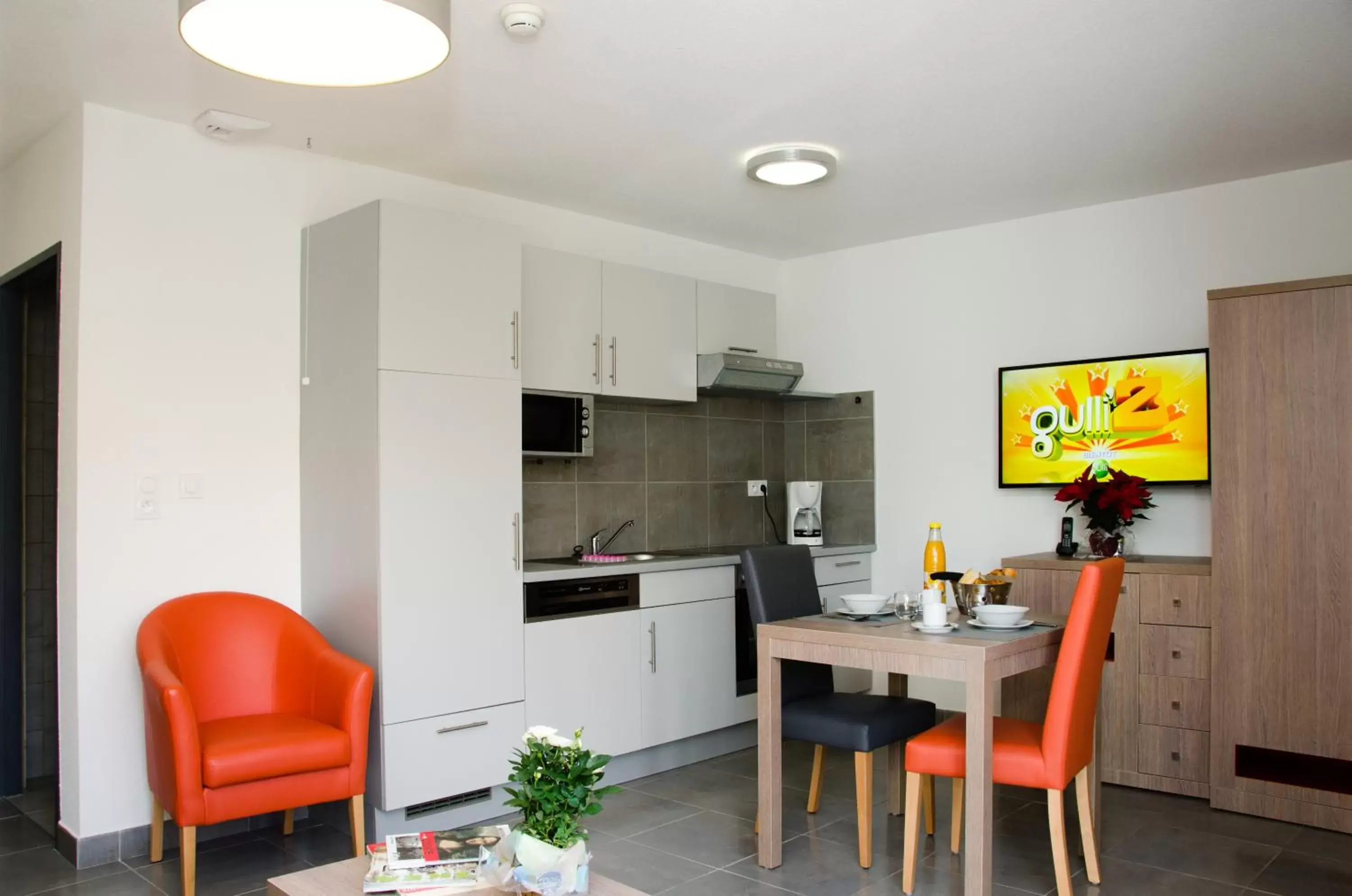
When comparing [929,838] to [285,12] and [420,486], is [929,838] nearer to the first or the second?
[420,486]

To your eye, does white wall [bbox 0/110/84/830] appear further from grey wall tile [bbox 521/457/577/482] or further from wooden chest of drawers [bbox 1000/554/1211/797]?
wooden chest of drawers [bbox 1000/554/1211/797]

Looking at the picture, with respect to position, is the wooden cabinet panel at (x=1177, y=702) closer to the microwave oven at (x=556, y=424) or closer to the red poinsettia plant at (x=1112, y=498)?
the red poinsettia plant at (x=1112, y=498)

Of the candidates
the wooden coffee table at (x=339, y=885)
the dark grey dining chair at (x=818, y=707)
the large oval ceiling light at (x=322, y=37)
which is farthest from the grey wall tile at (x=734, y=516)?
the large oval ceiling light at (x=322, y=37)

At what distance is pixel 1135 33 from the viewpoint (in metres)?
2.90

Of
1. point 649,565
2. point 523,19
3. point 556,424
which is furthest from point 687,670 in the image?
point 523,19

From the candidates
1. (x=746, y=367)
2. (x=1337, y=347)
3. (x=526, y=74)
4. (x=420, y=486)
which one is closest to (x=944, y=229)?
(x=746, y=367)

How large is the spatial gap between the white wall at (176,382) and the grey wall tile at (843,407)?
2738mm

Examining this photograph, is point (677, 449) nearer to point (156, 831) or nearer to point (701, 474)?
point (701, 474)

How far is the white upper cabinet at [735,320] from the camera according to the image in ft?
16.8

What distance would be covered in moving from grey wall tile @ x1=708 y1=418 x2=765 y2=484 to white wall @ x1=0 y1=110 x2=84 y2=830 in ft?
9.73

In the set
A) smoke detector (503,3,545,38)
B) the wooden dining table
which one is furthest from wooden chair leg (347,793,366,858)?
smoke detector (503,3,545,38)

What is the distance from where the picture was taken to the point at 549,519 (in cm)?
457

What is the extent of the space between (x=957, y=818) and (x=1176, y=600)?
4.41 ft

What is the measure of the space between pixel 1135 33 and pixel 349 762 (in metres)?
3.19
